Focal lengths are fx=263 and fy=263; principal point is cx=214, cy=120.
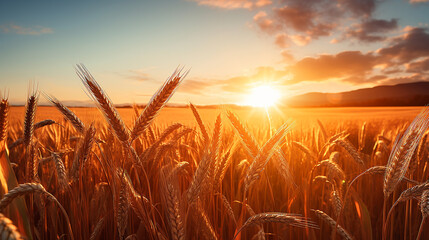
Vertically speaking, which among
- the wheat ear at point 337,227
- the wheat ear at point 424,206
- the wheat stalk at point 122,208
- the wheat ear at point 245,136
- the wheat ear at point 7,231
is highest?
the wheat ear at point 245,136

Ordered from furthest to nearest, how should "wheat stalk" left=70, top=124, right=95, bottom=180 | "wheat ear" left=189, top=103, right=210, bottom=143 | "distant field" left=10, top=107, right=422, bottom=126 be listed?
"distant field" left=10, top=107, right=422, bottom=126
"wheat ear" left=189, top=103, right=210, bottom=143
"wheat stalk" left=70, top=124, right=95, bottom=180

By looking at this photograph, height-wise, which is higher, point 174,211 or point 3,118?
point 3,118

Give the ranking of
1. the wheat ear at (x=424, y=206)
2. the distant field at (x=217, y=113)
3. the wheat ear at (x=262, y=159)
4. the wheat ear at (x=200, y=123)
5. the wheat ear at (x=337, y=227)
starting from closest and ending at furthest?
the wheat ear at (x=424, y=206) < the wheat ear at (x=262, y=159) < the wheat ear at (x=337, y=227) < the wheat ear at (x=200, y=123) < the distant field at (x=217, y=113)

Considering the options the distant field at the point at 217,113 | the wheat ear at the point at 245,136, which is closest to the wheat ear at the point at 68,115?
the distant field at the point at 217,113

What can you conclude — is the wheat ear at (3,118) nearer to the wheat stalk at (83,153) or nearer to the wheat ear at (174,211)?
the wheat stalk at (83,153)

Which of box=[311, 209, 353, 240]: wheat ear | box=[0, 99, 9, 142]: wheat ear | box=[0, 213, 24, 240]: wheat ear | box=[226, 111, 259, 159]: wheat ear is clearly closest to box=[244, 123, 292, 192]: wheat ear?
box=[226, 111, 259, 159]: wheat ear

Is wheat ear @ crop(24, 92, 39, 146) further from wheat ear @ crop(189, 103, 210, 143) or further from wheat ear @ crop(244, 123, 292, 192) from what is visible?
wheat ear @ crop(244, 123, 292, 192)

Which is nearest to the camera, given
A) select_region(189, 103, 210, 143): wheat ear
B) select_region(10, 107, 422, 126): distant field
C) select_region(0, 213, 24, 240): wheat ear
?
select_region(0, 213, 24, 240): wheat ear

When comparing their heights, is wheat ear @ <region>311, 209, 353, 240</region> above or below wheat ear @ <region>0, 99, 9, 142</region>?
below

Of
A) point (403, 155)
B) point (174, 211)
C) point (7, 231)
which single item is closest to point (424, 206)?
point (403, 155)

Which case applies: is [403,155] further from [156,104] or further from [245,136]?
[156,104]

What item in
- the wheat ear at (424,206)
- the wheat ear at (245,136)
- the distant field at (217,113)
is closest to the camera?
the wheat ear at (424,206)

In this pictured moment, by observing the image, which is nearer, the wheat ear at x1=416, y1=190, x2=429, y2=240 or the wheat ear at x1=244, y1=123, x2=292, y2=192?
the wheat ear at x1=416, y1=190, x2=429, y2=240

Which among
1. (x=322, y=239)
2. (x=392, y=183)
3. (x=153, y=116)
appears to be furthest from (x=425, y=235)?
(x=153, y=116)
